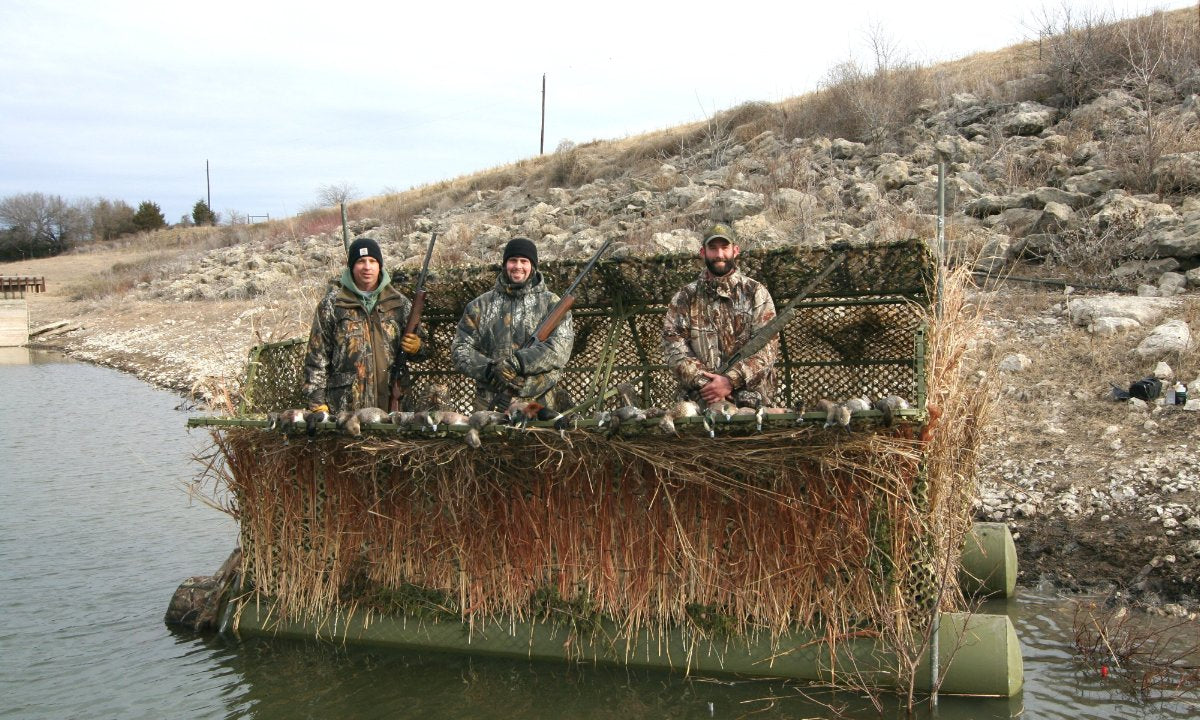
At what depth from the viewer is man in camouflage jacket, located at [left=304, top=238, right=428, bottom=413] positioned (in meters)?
6.94

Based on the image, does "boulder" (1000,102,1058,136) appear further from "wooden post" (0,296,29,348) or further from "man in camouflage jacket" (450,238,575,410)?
"wooden post" (0,296,29,348)

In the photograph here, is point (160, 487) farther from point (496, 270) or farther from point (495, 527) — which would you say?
point (495, 527)

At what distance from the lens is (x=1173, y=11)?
82.3 ft

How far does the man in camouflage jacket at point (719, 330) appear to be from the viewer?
627cm

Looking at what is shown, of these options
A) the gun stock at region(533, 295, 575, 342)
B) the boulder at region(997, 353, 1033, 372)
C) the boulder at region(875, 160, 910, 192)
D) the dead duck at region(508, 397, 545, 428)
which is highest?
the boulder at region(875, 160, 910, 192)

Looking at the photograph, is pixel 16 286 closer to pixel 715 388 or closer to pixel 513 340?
pixel 513 340

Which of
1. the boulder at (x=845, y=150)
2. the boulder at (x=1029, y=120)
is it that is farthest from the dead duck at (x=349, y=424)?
the boulder at (x=845, y=150)

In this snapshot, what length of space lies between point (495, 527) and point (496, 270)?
2.15 m

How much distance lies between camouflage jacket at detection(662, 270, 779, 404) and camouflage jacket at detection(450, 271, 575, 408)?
2.38 feet

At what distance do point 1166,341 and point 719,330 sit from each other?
534 centimetres

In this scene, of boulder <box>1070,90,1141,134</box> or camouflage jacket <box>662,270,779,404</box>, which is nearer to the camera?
camouflage jacket <box>662,270,779,404</box>

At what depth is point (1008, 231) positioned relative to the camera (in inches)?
540

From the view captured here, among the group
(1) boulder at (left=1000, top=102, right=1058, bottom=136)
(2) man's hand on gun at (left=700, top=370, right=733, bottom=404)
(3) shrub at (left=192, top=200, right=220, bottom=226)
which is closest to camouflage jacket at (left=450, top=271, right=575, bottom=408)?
(2) man's hand on gun at (left=700, top=370, right=733, bottom=404)

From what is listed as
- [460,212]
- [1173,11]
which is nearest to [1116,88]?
[1173,11]
